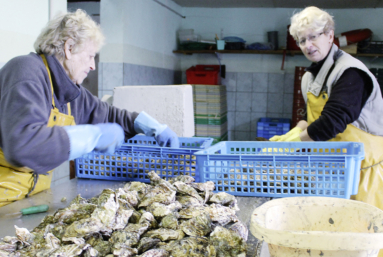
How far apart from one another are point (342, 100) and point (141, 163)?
A: 1.21 m

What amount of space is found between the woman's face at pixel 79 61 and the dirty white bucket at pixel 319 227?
1.14m

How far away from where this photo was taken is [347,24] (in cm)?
557

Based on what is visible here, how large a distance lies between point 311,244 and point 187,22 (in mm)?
5820

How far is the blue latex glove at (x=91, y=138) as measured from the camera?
1252 mm

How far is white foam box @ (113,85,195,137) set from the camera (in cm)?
241

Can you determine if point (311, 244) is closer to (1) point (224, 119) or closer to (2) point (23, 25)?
(2) point (23, 25)

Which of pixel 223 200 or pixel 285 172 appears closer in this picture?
pixel 223 200

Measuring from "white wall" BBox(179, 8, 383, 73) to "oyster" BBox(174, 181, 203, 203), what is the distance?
4.85 m

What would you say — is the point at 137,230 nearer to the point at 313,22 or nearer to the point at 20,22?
the point at 313,22

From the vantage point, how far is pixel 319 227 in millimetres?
965

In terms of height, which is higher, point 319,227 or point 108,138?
point 108,138

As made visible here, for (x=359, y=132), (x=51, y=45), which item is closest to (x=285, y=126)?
(x=359, y=132)

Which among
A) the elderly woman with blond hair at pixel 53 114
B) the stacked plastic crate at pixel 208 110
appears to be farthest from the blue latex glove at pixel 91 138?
the stacked plastic crate at pixel 208 110

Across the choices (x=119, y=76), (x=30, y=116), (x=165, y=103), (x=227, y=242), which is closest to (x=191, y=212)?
(x=227, y=242)
